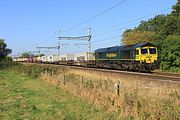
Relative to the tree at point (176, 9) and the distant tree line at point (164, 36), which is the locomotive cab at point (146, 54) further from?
the tree at point (176, 9)

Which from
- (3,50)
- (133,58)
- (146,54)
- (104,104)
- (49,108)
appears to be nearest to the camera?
(104,104)

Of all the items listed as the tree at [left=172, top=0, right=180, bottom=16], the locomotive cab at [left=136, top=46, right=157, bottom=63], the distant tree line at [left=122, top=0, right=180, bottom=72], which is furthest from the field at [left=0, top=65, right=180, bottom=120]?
the tree at [left=172, top=0, right=180, bottom=16]

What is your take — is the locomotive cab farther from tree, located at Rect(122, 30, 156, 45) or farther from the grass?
tree, located at Rect(122, 30, 156, 45)

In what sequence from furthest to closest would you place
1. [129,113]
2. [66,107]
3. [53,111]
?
[66,107]
[53,111]
[129,113]

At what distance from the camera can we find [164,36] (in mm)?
75500

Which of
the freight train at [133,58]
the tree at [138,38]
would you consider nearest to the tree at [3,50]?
the tree at [138,38]

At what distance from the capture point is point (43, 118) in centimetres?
1300

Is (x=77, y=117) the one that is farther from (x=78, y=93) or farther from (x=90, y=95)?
(x=78, y=93)

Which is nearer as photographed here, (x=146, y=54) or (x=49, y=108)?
(x=49, y=108)

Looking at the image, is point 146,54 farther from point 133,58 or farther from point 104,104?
point 104,104

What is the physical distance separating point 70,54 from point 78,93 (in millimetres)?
89629

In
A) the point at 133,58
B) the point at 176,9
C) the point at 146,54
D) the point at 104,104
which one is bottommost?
the point at 104,104

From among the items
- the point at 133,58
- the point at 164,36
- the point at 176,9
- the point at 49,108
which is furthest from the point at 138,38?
the point at 49,108

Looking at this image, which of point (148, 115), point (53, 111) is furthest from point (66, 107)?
point (148, 115)
